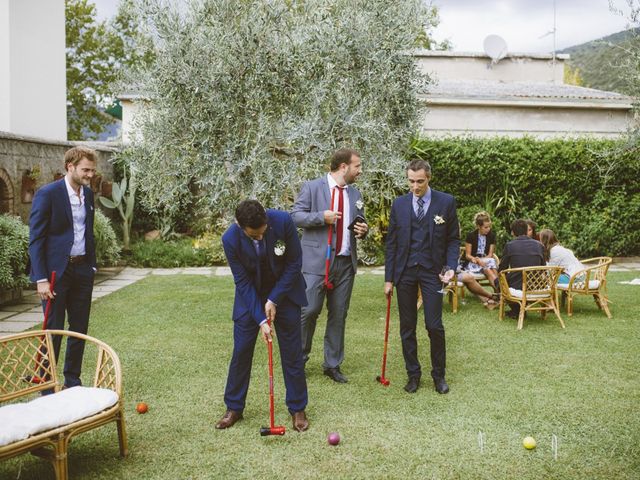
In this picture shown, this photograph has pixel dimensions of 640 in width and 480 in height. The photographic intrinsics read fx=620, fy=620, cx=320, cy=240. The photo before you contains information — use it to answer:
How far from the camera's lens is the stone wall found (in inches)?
386

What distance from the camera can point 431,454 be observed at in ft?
13.2

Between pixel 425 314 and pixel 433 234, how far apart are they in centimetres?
67

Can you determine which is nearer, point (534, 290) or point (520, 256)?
point (534, 290)

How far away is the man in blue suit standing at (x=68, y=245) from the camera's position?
470 centimetres

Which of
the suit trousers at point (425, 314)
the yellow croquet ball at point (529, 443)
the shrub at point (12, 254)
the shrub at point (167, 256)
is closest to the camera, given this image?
the yellow croquet ball at point (529, 443)

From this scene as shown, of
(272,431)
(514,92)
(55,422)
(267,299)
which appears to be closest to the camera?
(55,422)

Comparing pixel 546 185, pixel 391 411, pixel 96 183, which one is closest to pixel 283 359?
pixel 391 411

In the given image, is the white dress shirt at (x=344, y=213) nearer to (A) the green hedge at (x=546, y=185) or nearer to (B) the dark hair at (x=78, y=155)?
(B) the dark hair at (x=78, y=155)

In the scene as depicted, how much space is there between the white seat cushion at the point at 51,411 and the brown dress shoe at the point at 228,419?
35.4 inches

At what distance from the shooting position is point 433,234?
5164 mm

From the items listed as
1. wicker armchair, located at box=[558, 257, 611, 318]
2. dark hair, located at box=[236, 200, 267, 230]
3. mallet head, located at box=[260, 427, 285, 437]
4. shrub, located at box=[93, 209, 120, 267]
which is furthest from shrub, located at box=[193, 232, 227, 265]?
dark hair, located at box=[236, 200, 267, 230]

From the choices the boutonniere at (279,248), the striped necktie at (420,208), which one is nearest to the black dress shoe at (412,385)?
the striped necktie at (420,208)

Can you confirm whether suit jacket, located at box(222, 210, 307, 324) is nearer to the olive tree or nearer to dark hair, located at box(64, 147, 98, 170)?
dark hair, located at box(64, 147, 98, 170)

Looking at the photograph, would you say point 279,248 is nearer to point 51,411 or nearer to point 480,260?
point 51,411
